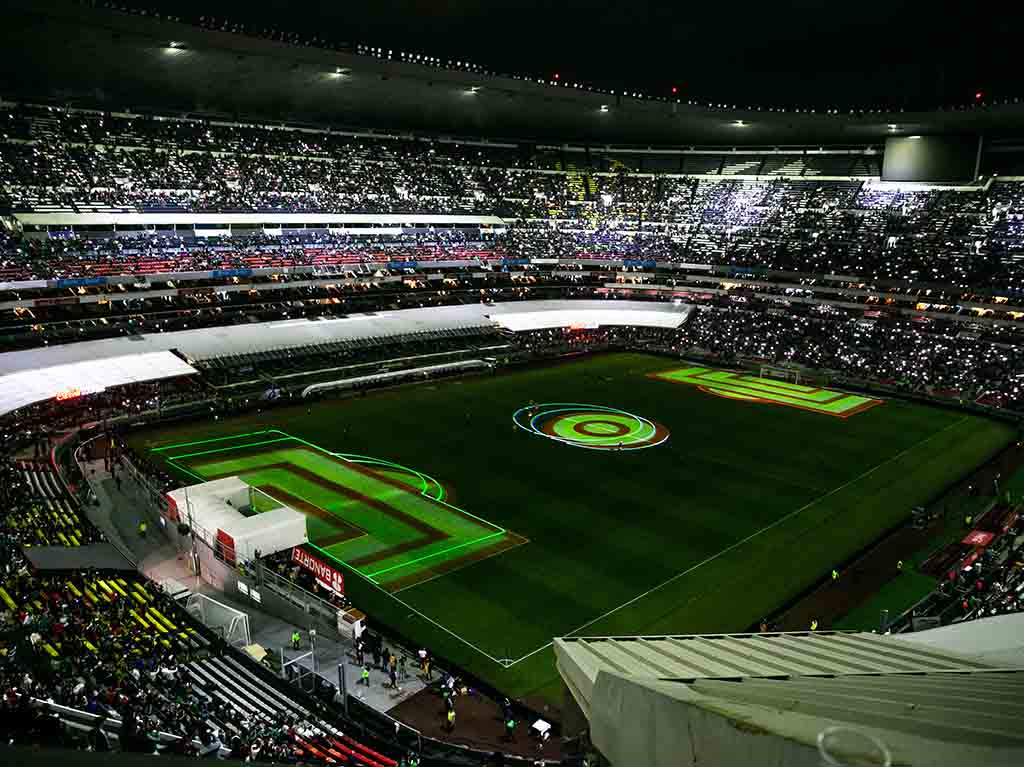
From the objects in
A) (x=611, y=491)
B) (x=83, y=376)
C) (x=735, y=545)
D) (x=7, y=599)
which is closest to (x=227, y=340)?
(x=83, y=376)

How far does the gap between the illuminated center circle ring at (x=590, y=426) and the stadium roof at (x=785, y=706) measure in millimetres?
34038

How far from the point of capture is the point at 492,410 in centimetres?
5272

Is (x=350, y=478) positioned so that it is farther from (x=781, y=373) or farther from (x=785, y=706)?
(x=781, y=373)

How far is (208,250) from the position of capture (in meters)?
68.7

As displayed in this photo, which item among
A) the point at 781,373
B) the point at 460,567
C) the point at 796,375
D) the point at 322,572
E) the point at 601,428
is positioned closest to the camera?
the point at 322,572

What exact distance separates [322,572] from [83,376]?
3205 centimetres

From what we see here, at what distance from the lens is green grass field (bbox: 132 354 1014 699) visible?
26625 millimetres

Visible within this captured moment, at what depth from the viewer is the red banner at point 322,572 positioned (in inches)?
1024

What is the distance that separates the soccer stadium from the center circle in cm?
44

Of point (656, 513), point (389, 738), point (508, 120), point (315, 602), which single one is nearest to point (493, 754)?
point (389, 738)

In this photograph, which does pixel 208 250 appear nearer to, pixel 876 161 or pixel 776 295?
pixel 776 295

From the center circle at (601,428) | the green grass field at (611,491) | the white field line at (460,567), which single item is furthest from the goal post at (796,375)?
the white field line at (460,567)

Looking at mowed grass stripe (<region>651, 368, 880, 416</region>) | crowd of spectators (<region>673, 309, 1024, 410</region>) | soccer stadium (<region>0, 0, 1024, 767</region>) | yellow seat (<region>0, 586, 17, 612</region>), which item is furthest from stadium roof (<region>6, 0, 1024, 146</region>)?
yellow seat (<region>0, 586, 17, 612</region>)

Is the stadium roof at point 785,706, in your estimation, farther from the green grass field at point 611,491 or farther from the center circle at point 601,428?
the center circle at point 601,428
